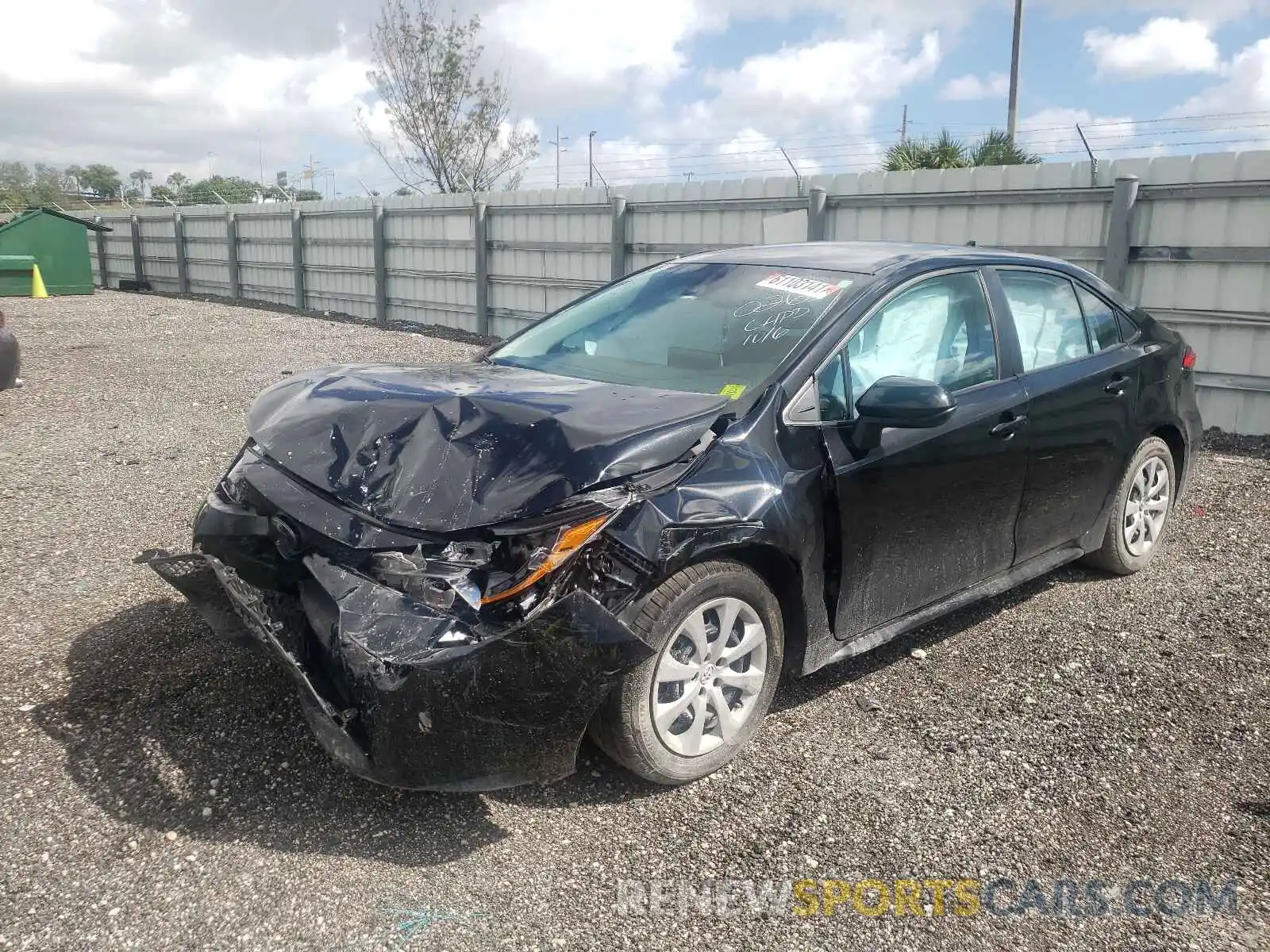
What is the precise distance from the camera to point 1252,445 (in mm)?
8312

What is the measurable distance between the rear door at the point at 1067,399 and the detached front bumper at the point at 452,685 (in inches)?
88.9

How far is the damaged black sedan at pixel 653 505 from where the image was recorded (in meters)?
2.66

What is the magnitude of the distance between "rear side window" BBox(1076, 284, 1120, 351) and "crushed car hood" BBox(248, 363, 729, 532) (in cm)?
235

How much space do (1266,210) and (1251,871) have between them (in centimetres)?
704

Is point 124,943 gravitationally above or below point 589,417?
below

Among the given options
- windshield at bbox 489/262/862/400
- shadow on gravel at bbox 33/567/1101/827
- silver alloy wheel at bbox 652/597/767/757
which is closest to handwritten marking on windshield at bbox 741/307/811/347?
windshield at bbox 489/262/862/400

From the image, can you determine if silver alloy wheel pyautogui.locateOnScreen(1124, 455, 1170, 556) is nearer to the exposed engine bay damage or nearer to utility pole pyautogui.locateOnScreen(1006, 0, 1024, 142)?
the exposed engine bay damage

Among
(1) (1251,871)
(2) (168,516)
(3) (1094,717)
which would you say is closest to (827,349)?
(3) (1094,717)

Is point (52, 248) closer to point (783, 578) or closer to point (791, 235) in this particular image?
point (791, 235)

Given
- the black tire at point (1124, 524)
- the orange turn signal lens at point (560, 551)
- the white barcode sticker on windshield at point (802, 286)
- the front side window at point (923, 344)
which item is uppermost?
the white barcode sticker on windshield at point (802, 286)

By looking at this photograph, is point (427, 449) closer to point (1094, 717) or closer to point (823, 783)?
point (823, 783)

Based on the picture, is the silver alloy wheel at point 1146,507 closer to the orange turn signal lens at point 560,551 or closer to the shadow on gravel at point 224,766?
the orange turn signal lens at point 560,551

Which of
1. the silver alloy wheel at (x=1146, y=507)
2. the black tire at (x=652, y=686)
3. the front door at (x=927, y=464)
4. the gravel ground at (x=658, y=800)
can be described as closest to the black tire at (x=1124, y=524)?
the silver alloy wheel at (x=1146, y=507)

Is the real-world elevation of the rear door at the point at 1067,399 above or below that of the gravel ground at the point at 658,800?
above
